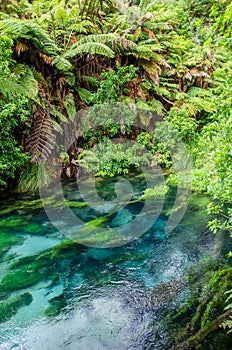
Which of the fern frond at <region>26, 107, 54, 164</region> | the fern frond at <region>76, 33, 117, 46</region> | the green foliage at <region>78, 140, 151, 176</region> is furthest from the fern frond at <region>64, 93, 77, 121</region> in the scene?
the fern frond at <region>76, 33, 117, 46</region>

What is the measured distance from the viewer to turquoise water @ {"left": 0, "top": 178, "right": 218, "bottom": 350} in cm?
223

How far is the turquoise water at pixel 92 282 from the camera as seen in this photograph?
7.31 feet

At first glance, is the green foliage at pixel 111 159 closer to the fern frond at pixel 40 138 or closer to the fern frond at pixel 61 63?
the fern frond at pixel 40 138

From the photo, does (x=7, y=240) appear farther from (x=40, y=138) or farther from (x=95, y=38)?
(x=95, y=38)

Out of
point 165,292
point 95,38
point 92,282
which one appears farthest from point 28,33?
point 165,292

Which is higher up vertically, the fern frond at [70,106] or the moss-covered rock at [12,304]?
the fern frond at [70,106]

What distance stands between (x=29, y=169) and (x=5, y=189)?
0.68 m

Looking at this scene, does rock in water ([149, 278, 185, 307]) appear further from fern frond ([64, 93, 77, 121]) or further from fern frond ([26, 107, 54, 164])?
fern frond ([64, 93, 77, 121])

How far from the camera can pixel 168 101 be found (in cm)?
816

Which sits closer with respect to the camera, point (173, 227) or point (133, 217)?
point (173, 227)

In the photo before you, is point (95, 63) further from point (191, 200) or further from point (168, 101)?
point (191, 200)

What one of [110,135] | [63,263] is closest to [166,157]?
[110,135]

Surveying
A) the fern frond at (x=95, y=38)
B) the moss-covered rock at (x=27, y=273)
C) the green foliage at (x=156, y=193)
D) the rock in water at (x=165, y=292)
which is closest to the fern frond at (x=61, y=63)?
the fern frond at (x=95, y=38)

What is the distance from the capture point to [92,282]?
2.95 meters
